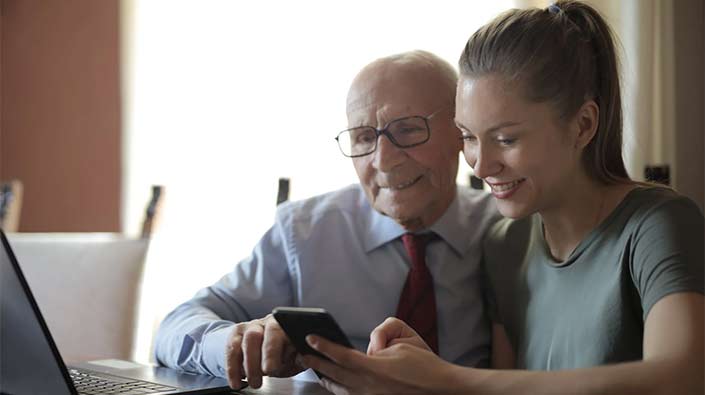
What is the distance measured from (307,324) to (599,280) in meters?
0.53

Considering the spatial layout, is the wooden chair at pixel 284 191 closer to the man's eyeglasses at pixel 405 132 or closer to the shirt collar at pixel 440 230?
the shirt collar at pixel 440 230

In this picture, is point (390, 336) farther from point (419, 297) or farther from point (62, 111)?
point (62, 111)

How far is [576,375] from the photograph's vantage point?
982 mm

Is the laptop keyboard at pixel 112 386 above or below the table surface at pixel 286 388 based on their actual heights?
below

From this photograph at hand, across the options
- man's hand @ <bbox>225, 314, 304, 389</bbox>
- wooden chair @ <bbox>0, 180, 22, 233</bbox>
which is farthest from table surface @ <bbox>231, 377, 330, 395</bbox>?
wooden chair @ <bbox>0, 180, 22, 233</bbox>

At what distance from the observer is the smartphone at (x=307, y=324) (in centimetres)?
97

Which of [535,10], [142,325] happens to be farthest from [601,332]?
[142,325]

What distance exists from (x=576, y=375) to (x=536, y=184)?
38 centimetres

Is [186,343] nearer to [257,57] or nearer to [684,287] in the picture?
[684,287]

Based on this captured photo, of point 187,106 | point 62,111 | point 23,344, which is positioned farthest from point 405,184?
point 62,111

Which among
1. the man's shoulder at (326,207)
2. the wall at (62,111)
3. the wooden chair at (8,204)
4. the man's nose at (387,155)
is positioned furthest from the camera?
the wall at (62,111)

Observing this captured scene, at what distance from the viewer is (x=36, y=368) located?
1.20 metres

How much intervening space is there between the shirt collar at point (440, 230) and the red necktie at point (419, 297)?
4 cm

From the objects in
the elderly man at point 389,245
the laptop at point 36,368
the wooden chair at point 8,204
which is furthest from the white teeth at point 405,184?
the wooden chair at point 8,204
